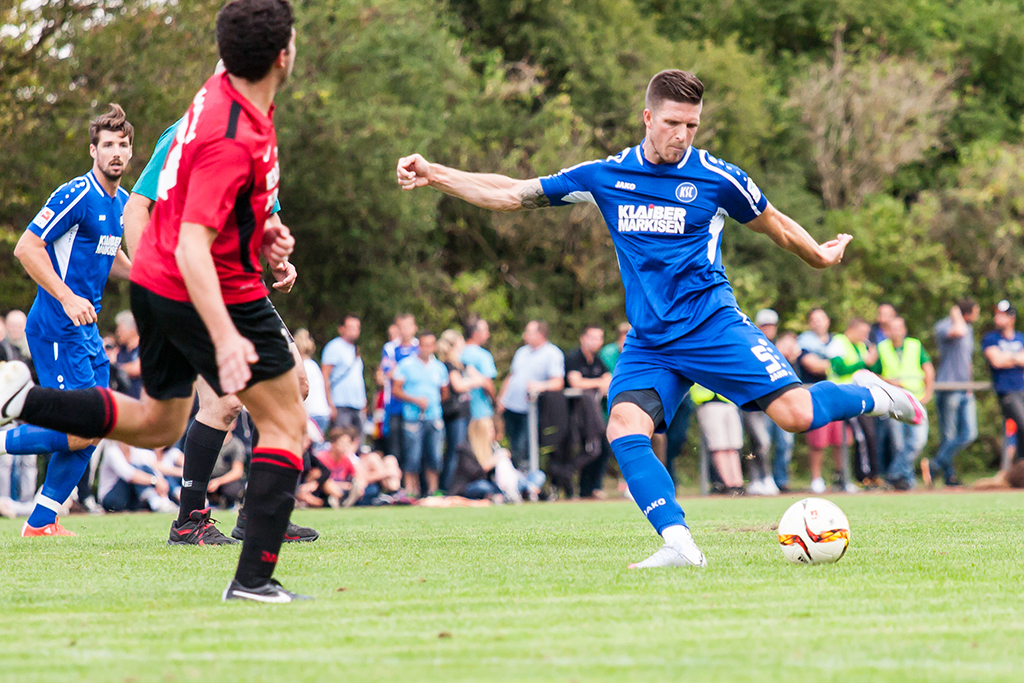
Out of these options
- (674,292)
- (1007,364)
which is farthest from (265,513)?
(1007,364)

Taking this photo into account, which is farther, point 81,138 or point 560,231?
point 560,231

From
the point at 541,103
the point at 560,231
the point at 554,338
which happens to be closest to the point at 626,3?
the point at 541,103

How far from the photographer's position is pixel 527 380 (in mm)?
15414

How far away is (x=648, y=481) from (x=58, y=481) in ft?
13.5

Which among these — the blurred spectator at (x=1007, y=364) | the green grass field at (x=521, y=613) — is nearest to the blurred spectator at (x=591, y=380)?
the blurred spectator at (x=1007, y=364)

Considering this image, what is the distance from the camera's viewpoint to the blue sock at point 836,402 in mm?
6020

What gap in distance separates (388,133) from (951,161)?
1652cm

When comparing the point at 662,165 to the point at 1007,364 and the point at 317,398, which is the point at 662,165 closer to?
the point at 317,398

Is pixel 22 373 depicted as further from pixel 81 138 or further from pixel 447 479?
pixel 81 138

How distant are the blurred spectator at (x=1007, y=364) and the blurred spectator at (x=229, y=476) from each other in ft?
32.0

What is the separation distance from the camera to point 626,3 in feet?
90.9

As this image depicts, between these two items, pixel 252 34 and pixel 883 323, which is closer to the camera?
pixel 252 34

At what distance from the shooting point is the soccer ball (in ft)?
18.6

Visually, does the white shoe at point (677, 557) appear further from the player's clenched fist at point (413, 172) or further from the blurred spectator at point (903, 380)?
the blurred spectator at point (903, 380)
